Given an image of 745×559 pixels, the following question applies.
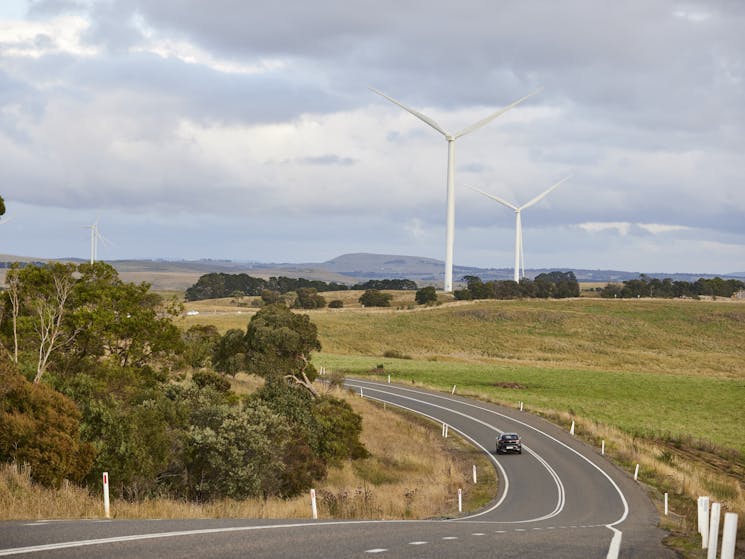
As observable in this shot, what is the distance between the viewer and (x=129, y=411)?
28.1 meters

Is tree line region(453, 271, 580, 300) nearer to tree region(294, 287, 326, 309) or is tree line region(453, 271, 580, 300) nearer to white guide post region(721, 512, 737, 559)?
tree region(294, 287, 326, 309)

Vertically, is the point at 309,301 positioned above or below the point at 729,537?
below

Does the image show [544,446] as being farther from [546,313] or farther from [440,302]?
[440,302]

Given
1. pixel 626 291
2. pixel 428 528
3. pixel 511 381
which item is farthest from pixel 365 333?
pixel 428 528

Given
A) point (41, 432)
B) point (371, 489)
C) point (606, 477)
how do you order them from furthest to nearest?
point (606, 477)
point (371, 489)
point (41, 432)

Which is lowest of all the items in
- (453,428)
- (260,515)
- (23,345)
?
(453,428)

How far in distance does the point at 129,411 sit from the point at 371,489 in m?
10.5

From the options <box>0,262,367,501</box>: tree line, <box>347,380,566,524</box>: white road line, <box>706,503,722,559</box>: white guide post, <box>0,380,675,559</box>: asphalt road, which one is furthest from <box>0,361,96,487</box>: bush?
<box>706,503,722,559</box>: white guide post

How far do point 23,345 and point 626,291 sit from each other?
17269 cm

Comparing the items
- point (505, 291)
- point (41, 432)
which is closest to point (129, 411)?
point (41, 432)

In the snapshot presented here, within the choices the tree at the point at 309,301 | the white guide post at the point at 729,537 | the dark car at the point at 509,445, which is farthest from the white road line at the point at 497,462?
the tree at the point at 309,301

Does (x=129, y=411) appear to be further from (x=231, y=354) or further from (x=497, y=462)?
(x=231, y=354)

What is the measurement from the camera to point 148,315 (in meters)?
38.1

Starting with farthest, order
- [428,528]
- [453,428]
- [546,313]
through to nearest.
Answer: [546,313] → [453,428] → [428,528]
